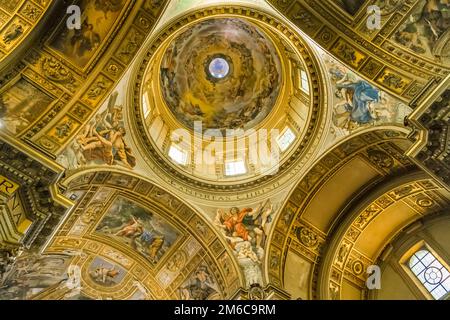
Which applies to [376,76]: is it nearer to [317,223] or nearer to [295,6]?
[295,6]

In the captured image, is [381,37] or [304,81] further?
[304,81]

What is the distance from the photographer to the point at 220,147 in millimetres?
19484

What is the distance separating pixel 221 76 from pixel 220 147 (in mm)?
2946

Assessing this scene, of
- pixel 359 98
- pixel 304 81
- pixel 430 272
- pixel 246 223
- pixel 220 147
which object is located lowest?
pixel 430 272

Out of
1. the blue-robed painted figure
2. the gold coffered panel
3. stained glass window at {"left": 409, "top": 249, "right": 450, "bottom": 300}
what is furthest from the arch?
the gold coffered panel

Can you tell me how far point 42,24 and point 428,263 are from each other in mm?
13360

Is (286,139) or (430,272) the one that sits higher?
(286,139)

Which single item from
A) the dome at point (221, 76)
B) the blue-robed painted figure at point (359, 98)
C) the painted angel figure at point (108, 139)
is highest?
the dome at point (221, 76)

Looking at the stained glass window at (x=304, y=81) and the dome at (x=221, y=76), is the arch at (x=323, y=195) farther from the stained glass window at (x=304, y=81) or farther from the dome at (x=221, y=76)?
the dome at (x=221, y=76)

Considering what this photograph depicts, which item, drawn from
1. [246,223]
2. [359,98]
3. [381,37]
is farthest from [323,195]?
[381,37]

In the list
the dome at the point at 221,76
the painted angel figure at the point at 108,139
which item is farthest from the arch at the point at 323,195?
the painted angel figure at the point at 108,139

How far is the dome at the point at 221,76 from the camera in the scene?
62.4 ft

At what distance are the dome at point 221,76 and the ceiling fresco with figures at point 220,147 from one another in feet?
0.19

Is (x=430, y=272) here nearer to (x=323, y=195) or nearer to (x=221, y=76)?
(x=323, y=195)
